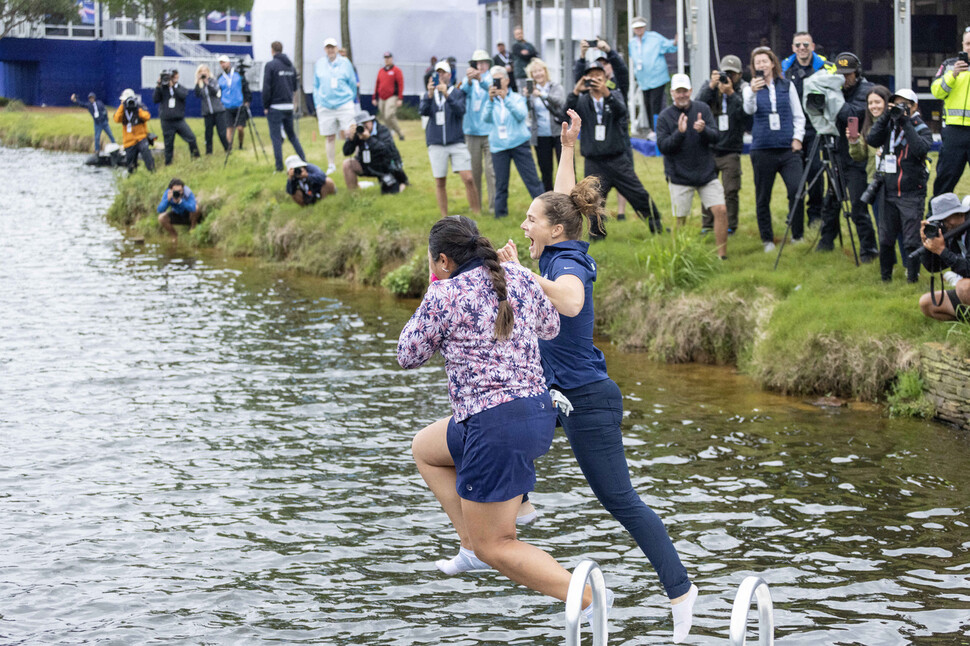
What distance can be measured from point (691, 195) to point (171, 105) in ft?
45.2

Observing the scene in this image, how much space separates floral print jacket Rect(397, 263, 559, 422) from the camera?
16.8ft

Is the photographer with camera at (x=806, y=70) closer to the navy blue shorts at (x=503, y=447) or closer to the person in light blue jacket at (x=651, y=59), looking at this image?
the person in light blue jacket at (x=651, y=59)

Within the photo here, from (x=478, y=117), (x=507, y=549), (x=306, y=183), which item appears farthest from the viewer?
(x=306, y=183)

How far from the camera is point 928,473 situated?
8.72 m

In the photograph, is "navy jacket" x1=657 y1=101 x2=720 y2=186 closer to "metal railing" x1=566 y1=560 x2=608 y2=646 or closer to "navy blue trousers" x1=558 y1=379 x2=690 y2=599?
"navy blue trousers" x1=558 y1=379 x2=690 y2=599

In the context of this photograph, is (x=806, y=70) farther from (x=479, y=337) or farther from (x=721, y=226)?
(x=479, y=337)

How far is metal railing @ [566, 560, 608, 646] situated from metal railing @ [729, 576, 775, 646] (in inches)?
18.6

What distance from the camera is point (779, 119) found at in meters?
13.1

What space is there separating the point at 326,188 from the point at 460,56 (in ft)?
77.8

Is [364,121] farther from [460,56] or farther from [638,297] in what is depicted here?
[460,56]

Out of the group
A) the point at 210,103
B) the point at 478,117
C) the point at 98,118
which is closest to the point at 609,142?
the point at 478,117

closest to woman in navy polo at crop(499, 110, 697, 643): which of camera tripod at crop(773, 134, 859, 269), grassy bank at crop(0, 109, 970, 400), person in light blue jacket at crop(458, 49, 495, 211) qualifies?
grassy bank at crop(0, 109, 970, 400)

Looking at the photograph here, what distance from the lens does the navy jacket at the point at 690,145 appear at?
13.1 meters

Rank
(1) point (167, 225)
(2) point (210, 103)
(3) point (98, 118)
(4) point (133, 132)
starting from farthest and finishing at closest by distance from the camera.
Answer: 1. (3) point (98, 118)
2. (4) point (133, 132)
3. (2) point (210, 103)
4. (1) point (167, 225)
